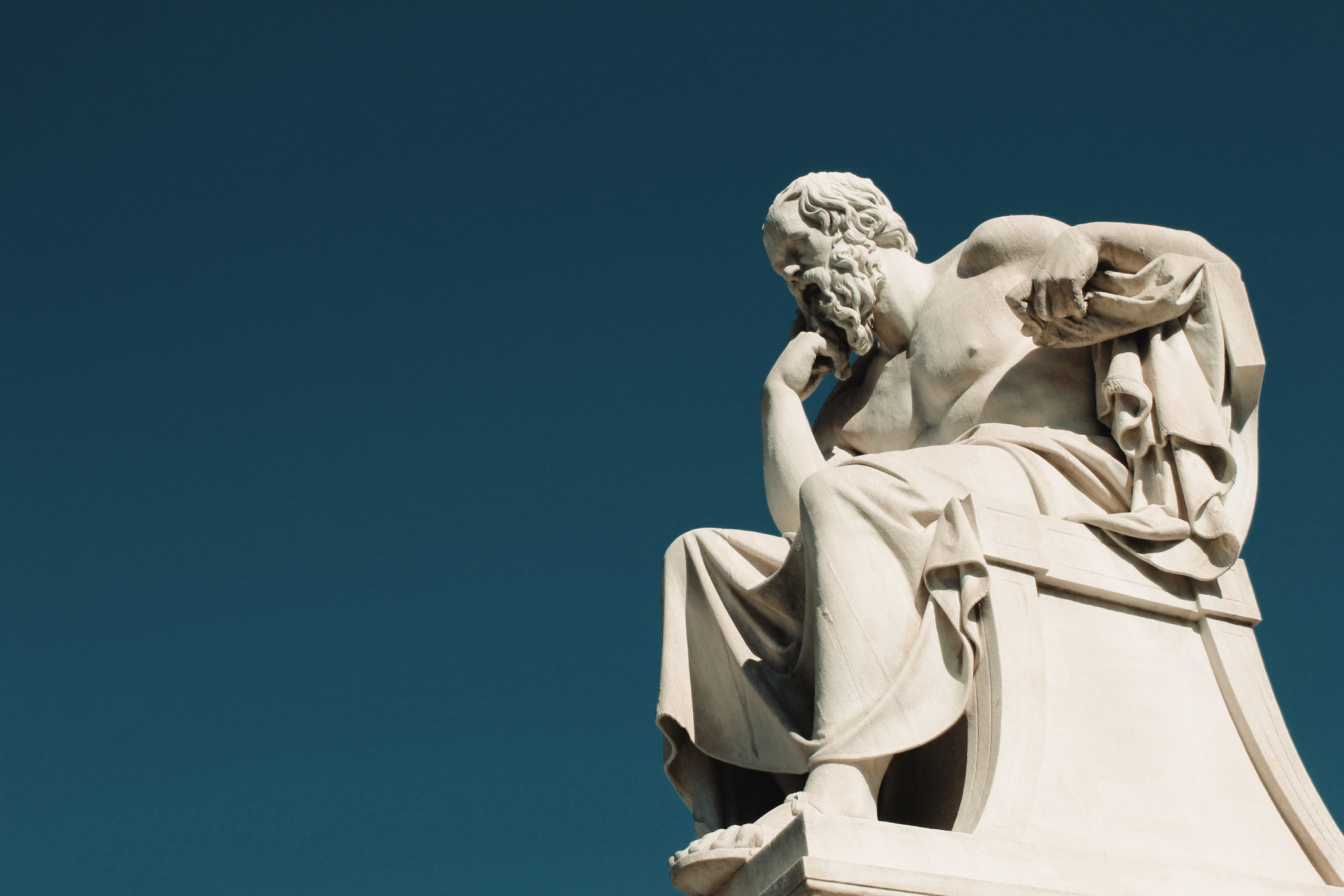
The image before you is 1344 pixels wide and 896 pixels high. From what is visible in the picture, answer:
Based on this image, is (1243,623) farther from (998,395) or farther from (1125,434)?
(998,395)

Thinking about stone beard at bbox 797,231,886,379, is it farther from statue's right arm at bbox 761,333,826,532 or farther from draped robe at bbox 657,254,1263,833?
draped robe at bbox 657,254,1263,833

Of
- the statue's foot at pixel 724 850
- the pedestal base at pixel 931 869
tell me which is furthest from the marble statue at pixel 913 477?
the pedestal base at pixel 931 869

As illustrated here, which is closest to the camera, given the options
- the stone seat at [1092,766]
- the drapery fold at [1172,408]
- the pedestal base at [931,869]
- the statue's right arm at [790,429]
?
the pedestal base at [931,869]

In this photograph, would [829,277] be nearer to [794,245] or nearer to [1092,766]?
[794,245]

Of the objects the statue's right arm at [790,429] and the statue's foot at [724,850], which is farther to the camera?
the statue's right arm at [790,429]

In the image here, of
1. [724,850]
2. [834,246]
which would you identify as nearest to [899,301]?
[834,246]

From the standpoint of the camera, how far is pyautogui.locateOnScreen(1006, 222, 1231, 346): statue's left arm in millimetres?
5254

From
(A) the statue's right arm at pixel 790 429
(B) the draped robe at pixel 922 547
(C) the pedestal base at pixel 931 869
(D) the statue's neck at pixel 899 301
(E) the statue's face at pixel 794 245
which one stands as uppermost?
(E) the statue's face at pixel 794 245

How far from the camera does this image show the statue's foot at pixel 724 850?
415 cm

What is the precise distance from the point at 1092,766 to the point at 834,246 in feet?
8.16

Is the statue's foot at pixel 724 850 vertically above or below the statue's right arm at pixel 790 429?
below

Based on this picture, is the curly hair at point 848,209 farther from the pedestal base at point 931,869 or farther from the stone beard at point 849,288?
the pedestal base at point 931,869

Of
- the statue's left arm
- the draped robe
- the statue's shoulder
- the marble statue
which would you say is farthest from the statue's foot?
the statue's shoulder

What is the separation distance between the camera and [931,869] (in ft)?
12.7
